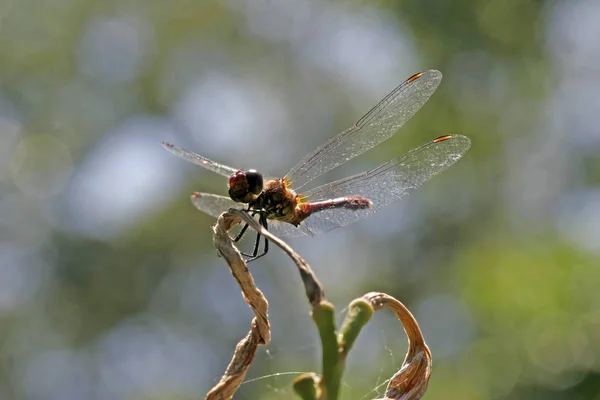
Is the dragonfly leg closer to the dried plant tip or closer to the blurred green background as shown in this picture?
the dried plant tip

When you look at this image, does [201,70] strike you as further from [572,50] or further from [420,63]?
[572,50]

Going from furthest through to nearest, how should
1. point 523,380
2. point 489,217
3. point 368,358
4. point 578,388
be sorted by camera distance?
point 489,217 → point 368,358 → point 523,380 → point 578,388

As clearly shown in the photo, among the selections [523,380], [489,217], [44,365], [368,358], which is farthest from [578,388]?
[44,365]

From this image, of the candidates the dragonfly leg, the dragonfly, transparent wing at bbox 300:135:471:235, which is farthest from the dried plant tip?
transparent wing at bbox 300:135:471:235

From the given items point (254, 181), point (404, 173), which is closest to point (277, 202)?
point (254, 181)

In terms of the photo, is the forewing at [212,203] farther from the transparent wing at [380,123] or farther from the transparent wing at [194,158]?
the transparent wing at [380,123]

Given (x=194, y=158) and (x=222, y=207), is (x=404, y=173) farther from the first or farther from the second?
(x=194, y=158)
